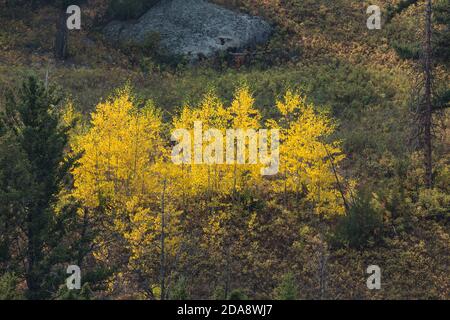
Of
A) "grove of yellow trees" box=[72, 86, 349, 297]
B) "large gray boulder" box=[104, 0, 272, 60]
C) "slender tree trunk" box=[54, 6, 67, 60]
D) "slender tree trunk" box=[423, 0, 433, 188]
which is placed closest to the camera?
"grove of yellow trees" box=[72, 86, 349, 297]

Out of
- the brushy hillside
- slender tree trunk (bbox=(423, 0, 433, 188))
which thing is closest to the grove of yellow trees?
the brushy hillside

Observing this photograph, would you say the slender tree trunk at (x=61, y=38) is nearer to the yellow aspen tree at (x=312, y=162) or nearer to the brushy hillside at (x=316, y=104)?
the brushy hillside at (x=316, y=104)

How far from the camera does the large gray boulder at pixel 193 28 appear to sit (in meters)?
46.2

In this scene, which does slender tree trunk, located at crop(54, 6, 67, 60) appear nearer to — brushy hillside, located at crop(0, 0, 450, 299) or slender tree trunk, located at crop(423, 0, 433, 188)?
brushy hillside, located at crop(0, 0, 450, 299)

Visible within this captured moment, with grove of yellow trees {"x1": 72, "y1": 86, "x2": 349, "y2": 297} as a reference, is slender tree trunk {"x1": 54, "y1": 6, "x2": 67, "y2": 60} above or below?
above

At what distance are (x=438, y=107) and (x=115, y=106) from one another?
14982 millimetres

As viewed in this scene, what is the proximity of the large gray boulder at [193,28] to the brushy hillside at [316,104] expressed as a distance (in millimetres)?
919

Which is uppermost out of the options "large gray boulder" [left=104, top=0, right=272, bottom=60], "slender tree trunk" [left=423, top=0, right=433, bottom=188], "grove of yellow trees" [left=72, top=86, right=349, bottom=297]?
"large gray boulder" [left=104, top=0, right=272, bottom=60]

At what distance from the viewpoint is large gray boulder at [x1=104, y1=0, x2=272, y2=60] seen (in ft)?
152

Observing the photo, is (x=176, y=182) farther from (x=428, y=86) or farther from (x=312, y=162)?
(x=428, y=86)

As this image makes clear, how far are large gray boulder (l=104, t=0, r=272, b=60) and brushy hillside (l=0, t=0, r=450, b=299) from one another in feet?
3.01

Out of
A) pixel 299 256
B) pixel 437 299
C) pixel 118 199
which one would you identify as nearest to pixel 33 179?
pixel 118 199

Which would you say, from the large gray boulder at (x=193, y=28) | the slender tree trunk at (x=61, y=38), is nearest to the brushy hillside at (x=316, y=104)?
the slender tree trunk at (x=61, y=38)

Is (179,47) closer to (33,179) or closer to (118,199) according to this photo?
(118,199)
